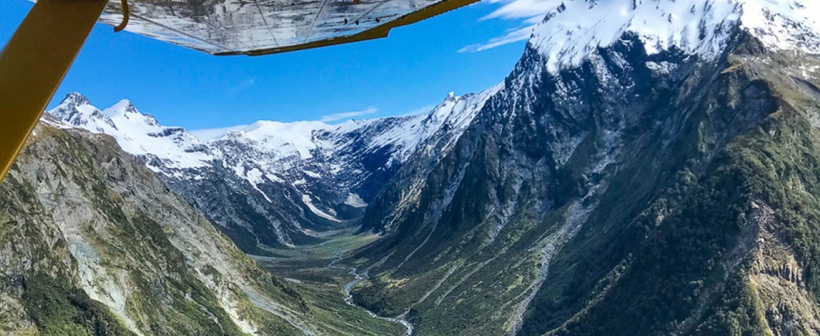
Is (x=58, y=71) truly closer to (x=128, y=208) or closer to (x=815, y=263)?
(x=128, y=208)

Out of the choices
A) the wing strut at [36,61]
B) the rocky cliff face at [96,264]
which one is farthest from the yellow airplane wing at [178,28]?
the rocky cliff face at [96,264]

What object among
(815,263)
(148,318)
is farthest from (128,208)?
(815,263)

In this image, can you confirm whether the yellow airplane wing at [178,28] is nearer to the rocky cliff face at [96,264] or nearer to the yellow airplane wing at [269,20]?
the yellow airplane wing at [269,20]

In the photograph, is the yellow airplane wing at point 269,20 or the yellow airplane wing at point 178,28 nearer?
the yellow airplane wing at point 178,28

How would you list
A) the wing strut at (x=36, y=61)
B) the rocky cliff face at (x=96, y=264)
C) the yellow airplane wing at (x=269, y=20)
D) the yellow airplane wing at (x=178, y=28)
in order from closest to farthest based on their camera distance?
the wing strut at (x=36, y=61), the yellow airplane wing at (x=178, y=28), the yellow airplane wing at (x=269, y=20), the rocky cliff face at (x=96, y=264)

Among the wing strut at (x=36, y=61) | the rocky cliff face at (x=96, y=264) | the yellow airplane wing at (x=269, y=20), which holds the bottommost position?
the rocky cliff face at (x=96, y=264)

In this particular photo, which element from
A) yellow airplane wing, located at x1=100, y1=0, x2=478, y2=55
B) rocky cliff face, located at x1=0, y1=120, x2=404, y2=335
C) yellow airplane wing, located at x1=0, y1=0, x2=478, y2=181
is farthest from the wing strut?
rocky cliff face, located at x1=0, y1=120, x2=404, y2=335

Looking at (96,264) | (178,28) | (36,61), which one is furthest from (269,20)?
(96,264)

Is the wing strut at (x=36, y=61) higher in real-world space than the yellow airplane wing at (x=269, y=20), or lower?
lower
